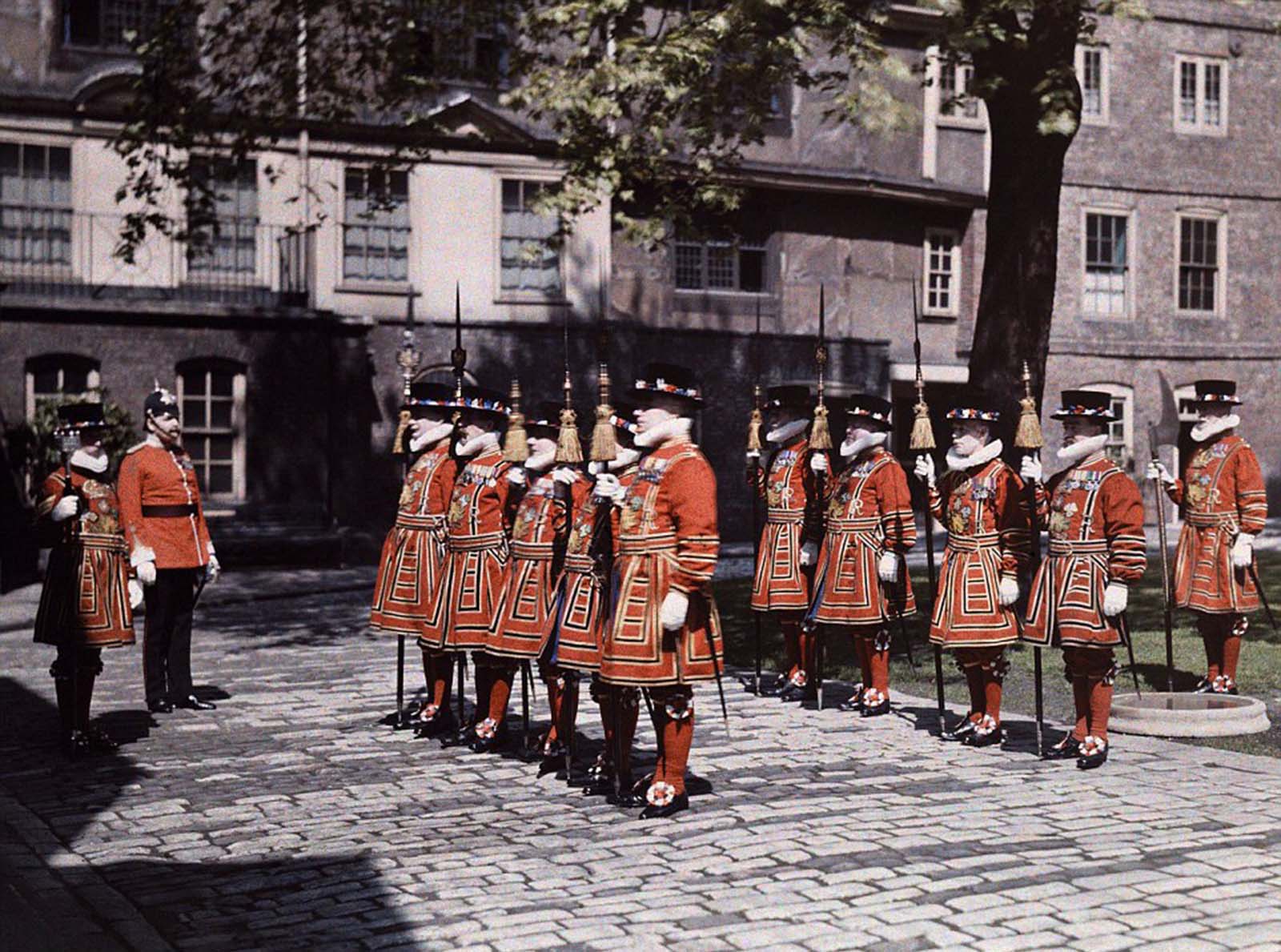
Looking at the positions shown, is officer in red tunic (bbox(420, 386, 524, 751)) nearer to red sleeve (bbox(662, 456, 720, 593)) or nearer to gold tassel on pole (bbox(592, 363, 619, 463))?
gold tassel on pole (bbox(592, 363, 619, 463))

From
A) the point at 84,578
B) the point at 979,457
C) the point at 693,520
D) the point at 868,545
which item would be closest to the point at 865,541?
the point at 868,545

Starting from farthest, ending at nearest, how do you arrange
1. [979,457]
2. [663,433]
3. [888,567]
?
[888,567]
[979,457]
[663,433]

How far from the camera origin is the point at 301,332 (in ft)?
84.4

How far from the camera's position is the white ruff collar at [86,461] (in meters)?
10.6

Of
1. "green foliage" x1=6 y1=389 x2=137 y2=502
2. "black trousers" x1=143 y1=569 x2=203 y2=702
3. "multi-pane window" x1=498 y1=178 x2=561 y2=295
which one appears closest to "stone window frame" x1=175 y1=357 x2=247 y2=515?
"green foliage" x1=6 y1=389 x2=137 y2=502

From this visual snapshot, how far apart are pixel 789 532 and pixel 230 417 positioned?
15.3 metres

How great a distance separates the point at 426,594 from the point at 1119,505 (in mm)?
4241

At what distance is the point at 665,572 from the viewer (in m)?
8.46

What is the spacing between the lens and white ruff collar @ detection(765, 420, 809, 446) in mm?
12234

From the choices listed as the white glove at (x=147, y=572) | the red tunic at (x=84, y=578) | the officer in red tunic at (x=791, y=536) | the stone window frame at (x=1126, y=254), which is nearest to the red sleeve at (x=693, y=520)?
the officer in red tunic at (x=791, y=536)

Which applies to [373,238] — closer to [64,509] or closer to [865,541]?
[865,541]

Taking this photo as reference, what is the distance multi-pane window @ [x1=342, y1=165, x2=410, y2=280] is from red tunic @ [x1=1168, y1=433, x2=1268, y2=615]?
17.3 m

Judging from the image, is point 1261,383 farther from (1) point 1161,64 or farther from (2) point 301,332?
(2) point 301,332

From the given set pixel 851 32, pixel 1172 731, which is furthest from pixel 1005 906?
pixel 851 32
